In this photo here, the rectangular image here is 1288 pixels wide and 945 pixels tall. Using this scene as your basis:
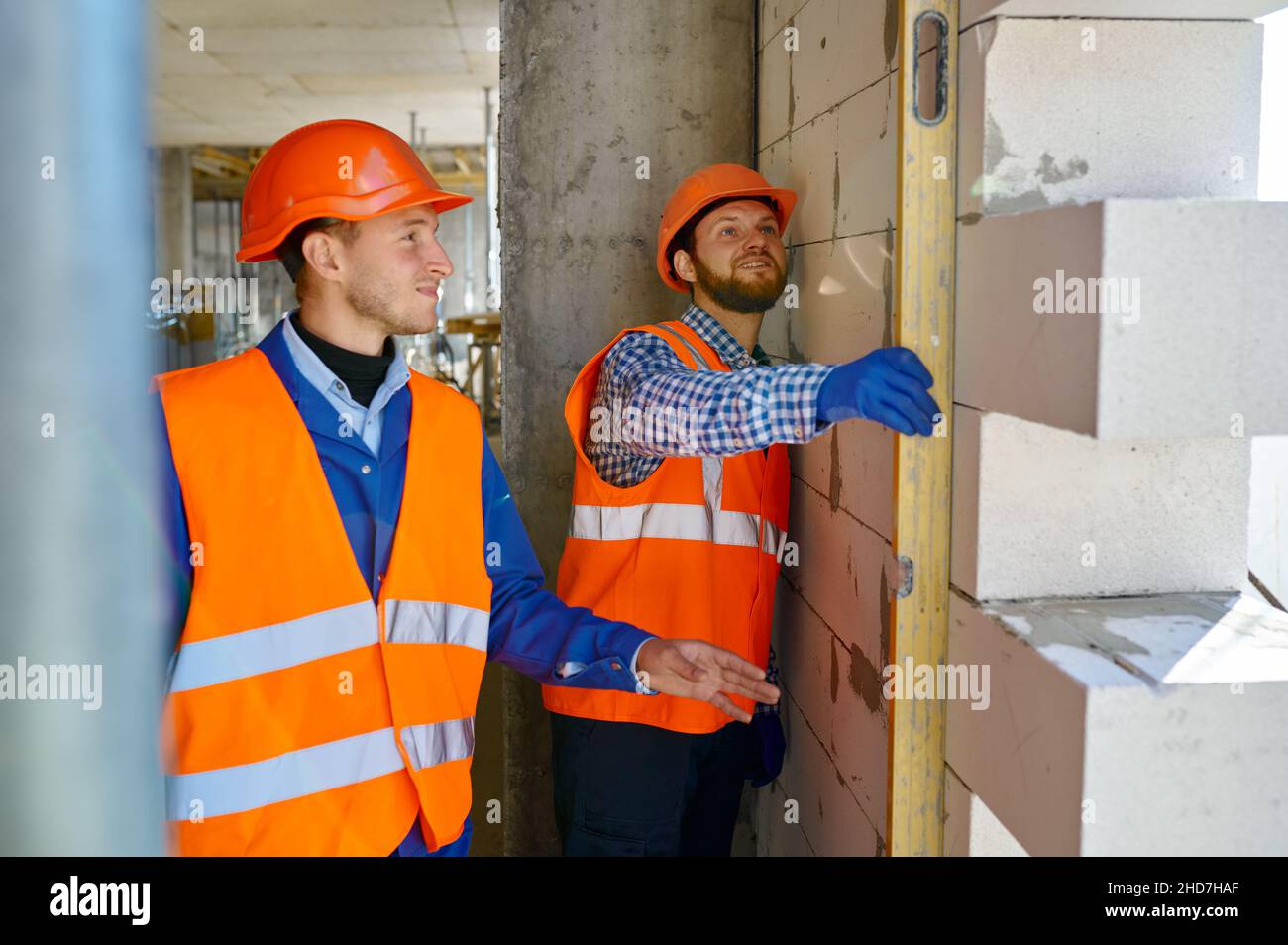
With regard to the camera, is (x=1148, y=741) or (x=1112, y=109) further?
(x=1112, y=109)

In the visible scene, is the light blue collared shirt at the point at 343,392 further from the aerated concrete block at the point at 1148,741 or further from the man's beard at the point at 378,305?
the aerated concrete block at the point at 1148,741

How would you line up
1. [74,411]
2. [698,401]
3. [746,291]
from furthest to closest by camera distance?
[746,291], [698,401], [74,411]

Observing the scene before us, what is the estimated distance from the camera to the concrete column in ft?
12.0

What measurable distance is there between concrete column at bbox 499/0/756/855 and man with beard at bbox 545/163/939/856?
576 mm

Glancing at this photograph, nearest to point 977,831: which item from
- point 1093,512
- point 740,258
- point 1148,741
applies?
point 1148,741

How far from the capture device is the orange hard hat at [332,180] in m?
2.31

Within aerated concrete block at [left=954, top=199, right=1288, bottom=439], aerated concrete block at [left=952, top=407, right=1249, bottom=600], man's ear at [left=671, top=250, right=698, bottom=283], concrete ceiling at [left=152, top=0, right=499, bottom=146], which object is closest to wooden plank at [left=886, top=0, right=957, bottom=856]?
aerated concrete block at [left=952, top=407, right=1249, bottom=600]

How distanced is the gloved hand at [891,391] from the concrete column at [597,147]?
6.53 ft

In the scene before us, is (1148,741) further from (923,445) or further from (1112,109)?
(1112,109)

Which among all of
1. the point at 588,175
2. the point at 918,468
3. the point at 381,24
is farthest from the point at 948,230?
the point at 381,24

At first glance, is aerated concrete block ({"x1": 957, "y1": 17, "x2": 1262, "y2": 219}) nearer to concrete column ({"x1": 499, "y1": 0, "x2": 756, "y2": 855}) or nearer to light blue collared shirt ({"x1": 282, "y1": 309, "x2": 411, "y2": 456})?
light blue collared shirt ({"x1": 282, "y1": 309, "x2": 411, "y2": 456})

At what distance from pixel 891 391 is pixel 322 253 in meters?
1.35

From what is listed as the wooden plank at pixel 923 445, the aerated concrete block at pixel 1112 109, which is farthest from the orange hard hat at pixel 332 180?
the aerated concrete block at pixel 1112 109

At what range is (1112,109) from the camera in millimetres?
1680
